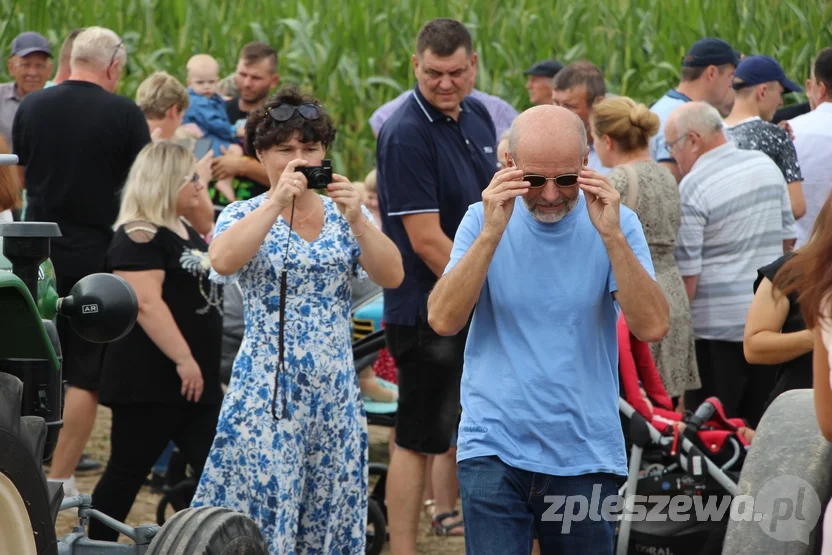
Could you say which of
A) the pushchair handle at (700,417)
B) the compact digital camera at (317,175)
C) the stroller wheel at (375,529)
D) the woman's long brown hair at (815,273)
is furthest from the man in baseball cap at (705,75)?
the woman's long brown hair at (815,273)

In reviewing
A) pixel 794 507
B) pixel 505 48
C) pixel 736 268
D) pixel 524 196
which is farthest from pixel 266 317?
pixel 505 48

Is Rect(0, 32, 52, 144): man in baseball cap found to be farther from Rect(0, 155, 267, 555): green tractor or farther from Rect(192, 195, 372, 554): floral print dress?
Rect(0, 155, 267, 555): green tractor

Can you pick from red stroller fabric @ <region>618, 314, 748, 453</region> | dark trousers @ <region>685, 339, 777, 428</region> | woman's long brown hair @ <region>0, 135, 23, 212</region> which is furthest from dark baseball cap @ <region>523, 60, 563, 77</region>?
woman's long brown hair @ <region>0, 135, 23, 212</region>

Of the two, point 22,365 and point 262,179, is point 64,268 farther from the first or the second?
point 22,365

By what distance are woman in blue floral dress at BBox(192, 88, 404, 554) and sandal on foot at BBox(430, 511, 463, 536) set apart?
1837 millimetres

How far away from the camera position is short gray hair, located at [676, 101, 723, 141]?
6.85 meters

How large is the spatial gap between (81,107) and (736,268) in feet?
11.9

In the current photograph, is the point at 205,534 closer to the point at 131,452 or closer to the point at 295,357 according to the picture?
the point at 295,357

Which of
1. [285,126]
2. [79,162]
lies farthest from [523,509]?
[79,162]

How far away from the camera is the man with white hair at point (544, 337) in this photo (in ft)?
11.6

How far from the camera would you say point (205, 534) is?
3.89m

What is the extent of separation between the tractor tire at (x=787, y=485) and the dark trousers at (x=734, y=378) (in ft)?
9.37

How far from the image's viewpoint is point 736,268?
6.79 m

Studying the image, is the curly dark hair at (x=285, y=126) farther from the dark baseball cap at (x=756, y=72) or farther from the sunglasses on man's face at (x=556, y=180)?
the dark baseball cap at (x=756, y=72)
